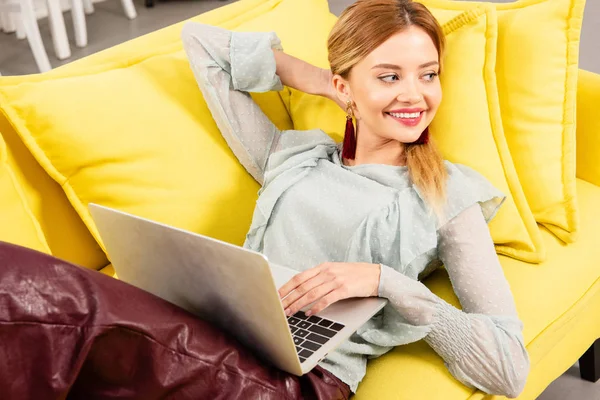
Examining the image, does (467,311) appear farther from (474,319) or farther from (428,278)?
(428,278)

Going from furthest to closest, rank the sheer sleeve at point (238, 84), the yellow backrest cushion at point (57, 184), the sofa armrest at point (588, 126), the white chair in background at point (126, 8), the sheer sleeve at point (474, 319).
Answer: the white chair in background at point (126, 8) → the sofa armrest at point (588, 126) → the sheer sleeve at point (238, 84) → the yellow backrest cushion at point (57, 184) → the sheer sleeve at point (474, 319)

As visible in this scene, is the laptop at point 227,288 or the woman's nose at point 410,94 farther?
the woman's nose at point 410,94

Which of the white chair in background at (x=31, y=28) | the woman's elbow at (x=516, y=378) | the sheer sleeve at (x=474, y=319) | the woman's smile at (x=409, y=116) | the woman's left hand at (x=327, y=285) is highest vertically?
the woman's smile at (x=409, y=116)

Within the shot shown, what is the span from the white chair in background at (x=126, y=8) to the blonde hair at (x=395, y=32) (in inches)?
132

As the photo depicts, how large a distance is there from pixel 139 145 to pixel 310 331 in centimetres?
57

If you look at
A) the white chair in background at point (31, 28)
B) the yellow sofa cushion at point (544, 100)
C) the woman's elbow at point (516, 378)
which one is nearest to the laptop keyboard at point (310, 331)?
the woman's elbow at point (516, 378)

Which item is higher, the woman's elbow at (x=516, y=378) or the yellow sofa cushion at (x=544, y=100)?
the yellow sofa cushion at (x=544, y=100)

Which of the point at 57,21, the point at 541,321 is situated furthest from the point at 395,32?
the point at 57,21

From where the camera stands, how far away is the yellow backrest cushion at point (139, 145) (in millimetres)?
1390

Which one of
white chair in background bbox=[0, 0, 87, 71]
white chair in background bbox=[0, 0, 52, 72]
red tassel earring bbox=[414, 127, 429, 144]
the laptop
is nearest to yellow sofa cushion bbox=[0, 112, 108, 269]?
the laptop

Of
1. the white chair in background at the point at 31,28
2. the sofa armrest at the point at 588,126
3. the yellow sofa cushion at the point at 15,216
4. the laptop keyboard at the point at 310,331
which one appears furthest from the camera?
the white chair in background at the point at 31,28

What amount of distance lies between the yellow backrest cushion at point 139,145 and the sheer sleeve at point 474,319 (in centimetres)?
47

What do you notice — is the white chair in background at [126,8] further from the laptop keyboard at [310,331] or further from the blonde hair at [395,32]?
the laptop keyboard at [310,331]

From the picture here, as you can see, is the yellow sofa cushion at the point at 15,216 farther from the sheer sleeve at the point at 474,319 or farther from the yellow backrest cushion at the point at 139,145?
the sheer sleeve at the point at 474,319
